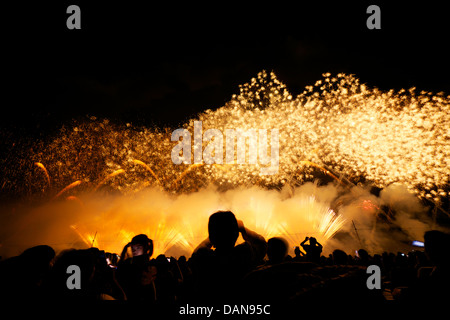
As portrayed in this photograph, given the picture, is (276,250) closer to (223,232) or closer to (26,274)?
(223,232)

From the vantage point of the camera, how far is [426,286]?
1365 millimetres

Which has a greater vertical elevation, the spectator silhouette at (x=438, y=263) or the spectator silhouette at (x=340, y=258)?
the spectator silhouette at (x=438, y=263)

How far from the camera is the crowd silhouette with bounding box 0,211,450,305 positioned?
105 cm

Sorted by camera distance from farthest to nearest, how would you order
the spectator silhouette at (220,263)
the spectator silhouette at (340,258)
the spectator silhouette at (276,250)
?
the spectator silhouette at (340,258), the spectator silhouette at (276,250), the spectator silhouette at (220,263)

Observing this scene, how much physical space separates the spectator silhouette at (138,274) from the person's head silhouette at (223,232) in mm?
1443

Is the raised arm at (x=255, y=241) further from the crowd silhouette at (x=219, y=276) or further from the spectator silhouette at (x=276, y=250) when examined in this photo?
the spectator silhouette at (x=276, y=250)

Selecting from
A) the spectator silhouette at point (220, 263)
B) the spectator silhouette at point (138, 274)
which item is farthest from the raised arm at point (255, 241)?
the spectator silhouette at point (138, 274)

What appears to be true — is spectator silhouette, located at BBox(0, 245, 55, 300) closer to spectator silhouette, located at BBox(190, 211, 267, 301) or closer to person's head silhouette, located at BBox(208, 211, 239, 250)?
spectator silhouette, located at BBox(190, 211, 267, 301)

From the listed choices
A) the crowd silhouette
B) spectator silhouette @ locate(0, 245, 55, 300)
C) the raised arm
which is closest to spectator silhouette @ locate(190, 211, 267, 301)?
the crowd silhouette

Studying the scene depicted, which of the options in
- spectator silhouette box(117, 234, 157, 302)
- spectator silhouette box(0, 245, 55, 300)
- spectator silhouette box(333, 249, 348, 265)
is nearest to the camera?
spectator silhouette box(0, 245, 55, 300)

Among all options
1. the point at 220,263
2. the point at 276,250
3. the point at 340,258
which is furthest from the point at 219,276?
the point at 340,258

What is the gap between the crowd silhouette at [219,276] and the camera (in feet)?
3.46

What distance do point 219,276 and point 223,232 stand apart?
32 cm
